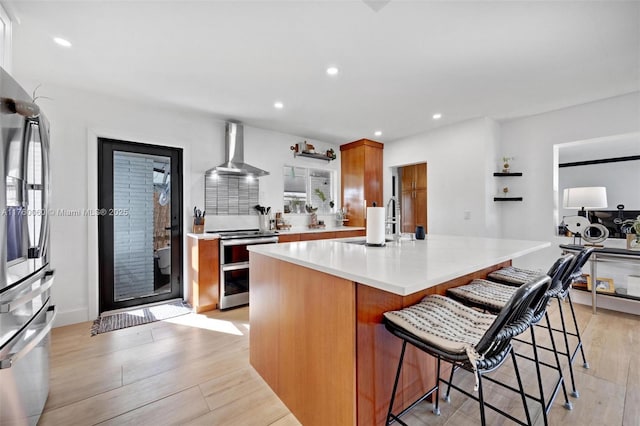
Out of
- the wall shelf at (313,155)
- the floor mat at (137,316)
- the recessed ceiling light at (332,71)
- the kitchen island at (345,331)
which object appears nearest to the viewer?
the kitchen island at (345,331)

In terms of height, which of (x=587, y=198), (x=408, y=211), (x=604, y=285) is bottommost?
(x=604, y=285)

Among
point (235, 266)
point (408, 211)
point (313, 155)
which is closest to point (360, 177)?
point (313, 155)

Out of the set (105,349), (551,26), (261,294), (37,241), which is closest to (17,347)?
(37,241)

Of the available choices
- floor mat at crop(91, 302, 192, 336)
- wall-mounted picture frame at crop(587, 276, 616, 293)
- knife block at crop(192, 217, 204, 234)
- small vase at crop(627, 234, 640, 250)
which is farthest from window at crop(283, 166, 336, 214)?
small vase at crop(627, 234, 640, 250)

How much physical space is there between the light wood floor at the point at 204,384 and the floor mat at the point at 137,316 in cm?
14

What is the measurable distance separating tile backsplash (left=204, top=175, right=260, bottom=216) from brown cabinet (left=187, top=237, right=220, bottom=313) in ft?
2.15

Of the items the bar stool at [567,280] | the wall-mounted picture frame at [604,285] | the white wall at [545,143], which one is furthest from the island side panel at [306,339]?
the white wall at [545,143]

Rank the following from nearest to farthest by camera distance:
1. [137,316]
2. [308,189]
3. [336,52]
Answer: [336,52] → [137,316] → [308,189]

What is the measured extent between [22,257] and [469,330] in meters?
2.03

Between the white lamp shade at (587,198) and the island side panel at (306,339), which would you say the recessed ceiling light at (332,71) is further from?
the white lamp shade at (587,198)

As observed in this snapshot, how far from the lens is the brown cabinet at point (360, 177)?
4879mm

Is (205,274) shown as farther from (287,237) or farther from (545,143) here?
(545,143)

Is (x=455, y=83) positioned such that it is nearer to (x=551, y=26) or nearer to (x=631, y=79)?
(x=551, y=26)

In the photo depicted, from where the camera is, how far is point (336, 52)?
7.11 ft
